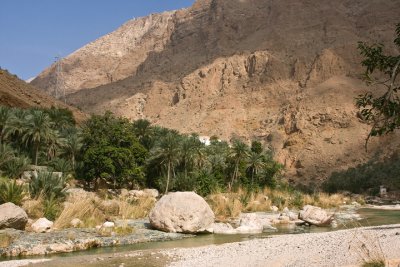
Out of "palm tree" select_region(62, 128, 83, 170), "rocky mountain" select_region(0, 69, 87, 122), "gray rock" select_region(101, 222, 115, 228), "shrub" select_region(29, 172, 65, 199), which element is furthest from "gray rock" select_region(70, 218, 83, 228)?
"rocky mountain" select_region(0, 69, 87, 122)

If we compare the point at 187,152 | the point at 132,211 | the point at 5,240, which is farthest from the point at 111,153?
the point at 5,240

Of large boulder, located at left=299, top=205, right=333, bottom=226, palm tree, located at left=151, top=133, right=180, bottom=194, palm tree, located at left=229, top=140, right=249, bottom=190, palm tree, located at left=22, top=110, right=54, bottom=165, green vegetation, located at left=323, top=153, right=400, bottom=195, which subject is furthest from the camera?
green vegetation, located at left=323, top=153, right=400, bottom=195

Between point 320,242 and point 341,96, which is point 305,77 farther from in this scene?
point 320,242

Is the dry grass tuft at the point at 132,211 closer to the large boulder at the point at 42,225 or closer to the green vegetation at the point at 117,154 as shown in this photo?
the large boulder at the point at 42,225

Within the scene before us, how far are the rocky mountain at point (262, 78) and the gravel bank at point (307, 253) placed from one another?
7408cm

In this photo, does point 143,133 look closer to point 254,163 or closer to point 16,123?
point 254,163

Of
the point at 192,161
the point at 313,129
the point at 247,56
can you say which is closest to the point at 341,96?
the point at 313,129

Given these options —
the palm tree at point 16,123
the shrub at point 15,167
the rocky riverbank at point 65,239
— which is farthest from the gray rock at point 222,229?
the palm tree at point 16,123

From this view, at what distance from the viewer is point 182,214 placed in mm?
20922

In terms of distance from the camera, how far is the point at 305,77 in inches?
4311

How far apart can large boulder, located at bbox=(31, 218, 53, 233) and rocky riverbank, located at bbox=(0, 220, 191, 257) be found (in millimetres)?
461

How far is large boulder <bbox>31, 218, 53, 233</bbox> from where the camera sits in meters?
19.3

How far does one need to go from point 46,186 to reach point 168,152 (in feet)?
66.5

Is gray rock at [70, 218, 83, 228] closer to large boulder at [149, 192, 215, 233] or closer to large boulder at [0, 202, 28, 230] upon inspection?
large boulder at [0, 202, 28, 230]
